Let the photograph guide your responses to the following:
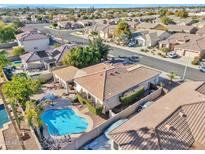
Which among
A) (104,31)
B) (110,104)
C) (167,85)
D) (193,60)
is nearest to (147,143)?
(110,104)

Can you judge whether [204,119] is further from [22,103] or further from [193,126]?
[22,103]

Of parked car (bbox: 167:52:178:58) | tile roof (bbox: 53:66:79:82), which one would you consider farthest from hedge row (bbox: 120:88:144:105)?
parked car (bbox: 167:52:178:58)

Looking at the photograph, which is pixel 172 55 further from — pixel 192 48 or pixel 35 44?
pixel 35 44

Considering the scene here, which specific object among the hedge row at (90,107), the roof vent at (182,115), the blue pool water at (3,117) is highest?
the roof vent at (182,115)

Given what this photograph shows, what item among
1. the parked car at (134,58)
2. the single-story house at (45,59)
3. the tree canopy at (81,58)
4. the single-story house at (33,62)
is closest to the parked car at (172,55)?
the parked car at (134,58)

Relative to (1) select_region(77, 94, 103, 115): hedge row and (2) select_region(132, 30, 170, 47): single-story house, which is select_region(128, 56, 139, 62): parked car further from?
(1) select_region(77, 94, 103, 115): hedge row

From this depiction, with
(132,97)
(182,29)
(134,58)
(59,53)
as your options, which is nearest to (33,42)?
(59,53)

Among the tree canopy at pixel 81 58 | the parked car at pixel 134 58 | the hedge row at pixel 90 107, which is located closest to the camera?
the hedge row at pixel 90 107

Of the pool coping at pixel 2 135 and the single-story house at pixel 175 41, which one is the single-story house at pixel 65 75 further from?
the single-story house at pixel 175 41
